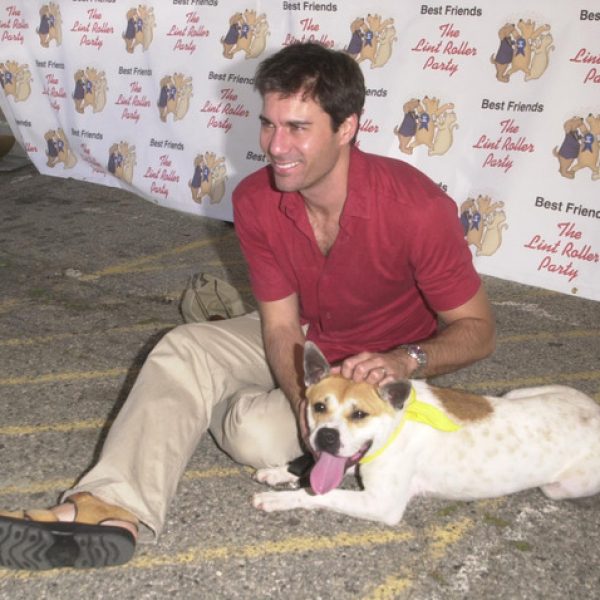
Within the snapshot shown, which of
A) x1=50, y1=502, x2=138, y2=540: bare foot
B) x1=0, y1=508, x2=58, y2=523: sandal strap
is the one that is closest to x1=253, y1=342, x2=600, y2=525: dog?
x1=50, y1=502, x2=138, y2=540: bare foot

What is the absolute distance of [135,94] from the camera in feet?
27.7

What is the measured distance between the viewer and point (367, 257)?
142 inches

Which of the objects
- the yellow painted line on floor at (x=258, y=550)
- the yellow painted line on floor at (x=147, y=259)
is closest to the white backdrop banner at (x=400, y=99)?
the yellow painted line on floor at (x=147, y=259)

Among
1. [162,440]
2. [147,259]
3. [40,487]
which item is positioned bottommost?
[147,259]

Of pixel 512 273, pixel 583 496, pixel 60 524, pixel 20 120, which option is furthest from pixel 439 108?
pixel 20 120

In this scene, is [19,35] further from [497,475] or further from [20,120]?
[497,475]

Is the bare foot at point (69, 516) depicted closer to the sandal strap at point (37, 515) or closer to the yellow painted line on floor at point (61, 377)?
the sandal strap at point (37, 515)

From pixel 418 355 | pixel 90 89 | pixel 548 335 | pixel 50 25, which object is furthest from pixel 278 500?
pixel 50 25

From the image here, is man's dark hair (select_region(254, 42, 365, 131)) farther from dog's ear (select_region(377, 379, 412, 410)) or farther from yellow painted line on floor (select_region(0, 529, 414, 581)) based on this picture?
yellow painted line on floor (select_region(0, 529, 414, 581))

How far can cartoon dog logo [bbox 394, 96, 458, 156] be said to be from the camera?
656cm

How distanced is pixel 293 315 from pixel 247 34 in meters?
4.33

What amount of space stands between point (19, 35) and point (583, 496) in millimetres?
8070

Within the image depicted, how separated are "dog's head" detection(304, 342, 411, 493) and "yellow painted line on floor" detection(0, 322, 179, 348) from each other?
2531 mm

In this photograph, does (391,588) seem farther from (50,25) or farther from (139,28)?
(50,25)
